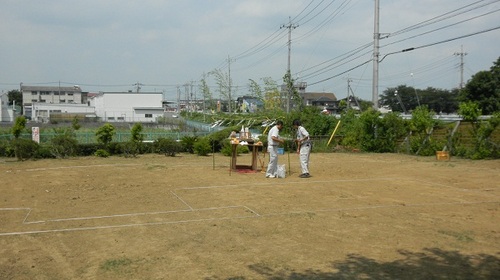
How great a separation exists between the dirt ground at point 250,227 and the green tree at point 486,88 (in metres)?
34.4

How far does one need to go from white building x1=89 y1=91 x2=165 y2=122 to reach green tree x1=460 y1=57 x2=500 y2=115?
4026cm

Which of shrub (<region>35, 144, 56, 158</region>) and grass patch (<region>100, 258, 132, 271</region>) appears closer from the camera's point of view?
grass patch (<region>100, 258, 132, 271</region>)

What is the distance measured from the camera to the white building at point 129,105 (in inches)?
2677

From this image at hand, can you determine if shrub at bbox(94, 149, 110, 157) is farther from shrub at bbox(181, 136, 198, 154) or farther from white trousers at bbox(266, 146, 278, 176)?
white trousers at bbox(266, 146, 278, 176)

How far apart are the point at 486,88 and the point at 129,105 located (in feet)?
162

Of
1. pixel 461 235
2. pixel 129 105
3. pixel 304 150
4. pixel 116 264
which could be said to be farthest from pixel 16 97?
pixel 461 235

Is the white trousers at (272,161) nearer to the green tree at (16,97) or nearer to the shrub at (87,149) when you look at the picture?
the shrub at (87,149)

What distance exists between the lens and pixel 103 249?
5926 millimetres

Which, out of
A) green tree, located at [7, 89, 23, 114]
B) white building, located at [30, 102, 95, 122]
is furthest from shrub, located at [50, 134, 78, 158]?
green tree, located at [7, 89, 23, 114]

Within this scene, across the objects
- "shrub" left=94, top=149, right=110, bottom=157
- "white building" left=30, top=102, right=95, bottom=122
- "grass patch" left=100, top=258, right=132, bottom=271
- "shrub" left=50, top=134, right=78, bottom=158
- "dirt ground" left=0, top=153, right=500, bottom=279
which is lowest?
"grass patch" left=100, top=258, right=132, bottom=271

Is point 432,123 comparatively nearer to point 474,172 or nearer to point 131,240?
point 474,172

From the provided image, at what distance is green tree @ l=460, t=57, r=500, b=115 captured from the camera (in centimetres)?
4359

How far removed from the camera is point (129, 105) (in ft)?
237

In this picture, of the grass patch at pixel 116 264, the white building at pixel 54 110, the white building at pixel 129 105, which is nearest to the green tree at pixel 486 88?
the white building at pixel 129 105
